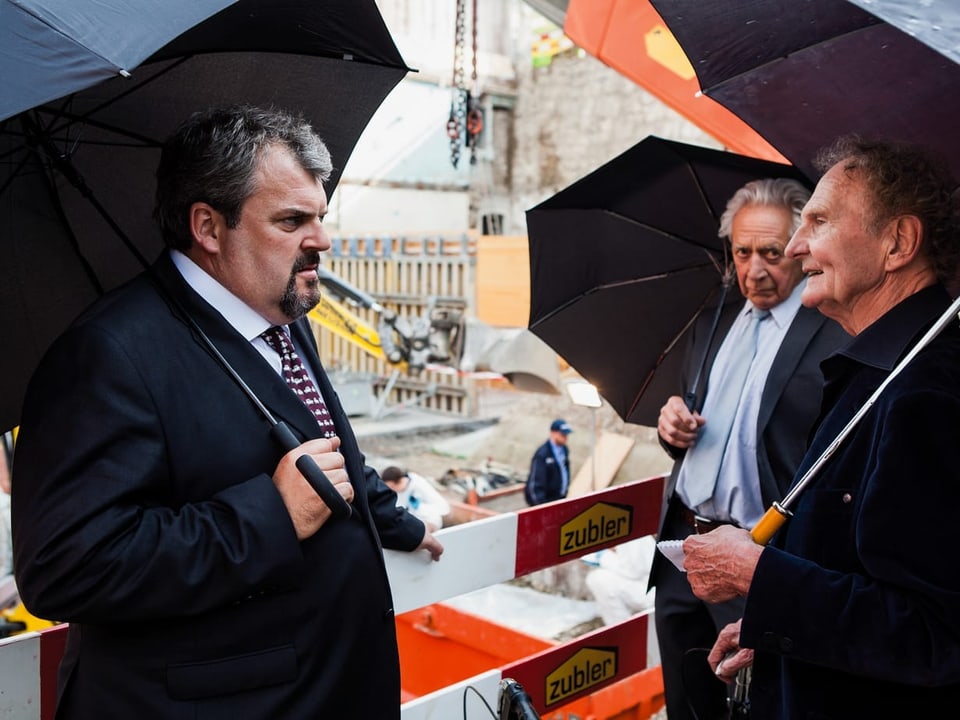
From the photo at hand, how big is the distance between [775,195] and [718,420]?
65 centimetres

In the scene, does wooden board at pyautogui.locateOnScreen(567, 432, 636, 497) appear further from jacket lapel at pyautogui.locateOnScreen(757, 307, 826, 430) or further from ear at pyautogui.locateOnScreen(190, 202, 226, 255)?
ear at pyautogui.locateOnScreen(190, 202, 226, 255)

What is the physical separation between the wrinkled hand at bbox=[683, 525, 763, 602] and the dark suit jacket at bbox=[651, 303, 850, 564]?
0.60 meters

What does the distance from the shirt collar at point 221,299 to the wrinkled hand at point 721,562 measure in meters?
0.94

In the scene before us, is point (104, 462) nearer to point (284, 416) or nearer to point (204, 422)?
point (204, 422)

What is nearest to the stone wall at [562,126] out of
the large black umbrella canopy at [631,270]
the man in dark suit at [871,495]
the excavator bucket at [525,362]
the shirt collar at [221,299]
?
the excavator bucket at [525,362]

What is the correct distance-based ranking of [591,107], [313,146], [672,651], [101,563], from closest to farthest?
[101,563] → [313,146] → [672,651] → [591,107]

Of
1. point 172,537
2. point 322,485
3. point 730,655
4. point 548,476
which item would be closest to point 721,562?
point 730,655

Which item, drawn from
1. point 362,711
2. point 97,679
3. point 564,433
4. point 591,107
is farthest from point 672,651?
point 591,107

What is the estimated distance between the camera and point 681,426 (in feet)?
8.25

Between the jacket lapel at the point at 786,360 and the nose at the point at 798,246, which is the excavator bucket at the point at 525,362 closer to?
the jacket lapel at the point at 786,360

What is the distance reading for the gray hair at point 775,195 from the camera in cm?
254

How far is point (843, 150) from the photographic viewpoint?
181 centimetres

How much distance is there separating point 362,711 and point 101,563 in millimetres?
601

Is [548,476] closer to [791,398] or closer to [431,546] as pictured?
[431,546]
